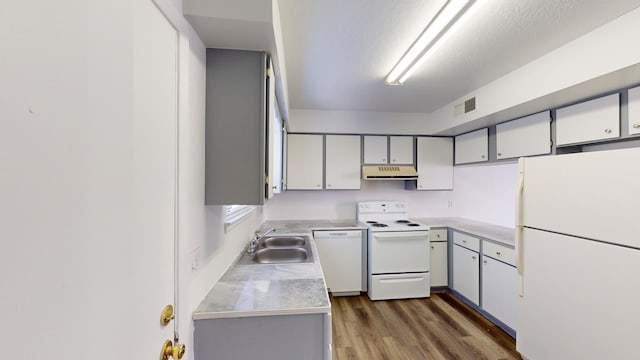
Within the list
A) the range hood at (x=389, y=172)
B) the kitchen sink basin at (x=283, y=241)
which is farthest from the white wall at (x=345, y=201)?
the kitchen sink basin at (x=283, y=241)

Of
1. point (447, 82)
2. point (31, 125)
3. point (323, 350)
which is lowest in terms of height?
point (323, 350)

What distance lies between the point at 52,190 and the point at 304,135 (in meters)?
2.97

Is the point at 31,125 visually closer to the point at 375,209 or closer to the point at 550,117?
the point at 550,117

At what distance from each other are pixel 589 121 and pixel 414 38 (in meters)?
1.55

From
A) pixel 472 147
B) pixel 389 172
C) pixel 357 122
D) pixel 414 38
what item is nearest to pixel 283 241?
pixel 389 172

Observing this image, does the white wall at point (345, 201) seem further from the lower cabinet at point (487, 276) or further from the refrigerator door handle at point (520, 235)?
the refrigerator door handle at point (520, 235)

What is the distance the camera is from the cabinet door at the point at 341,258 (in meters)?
3.04

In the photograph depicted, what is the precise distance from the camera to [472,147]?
315cm

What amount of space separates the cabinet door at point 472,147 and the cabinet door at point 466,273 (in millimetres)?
1154

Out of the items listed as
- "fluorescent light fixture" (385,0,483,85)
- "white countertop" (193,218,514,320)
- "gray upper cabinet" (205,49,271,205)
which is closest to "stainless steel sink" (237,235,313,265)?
"white countertop" (193,218,514,320)

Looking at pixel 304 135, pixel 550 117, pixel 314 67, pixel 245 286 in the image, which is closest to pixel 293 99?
pixel 304 135

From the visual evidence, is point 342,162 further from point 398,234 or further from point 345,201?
point 398,234

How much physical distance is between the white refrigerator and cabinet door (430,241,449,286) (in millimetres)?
1309

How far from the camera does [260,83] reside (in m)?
1.24
